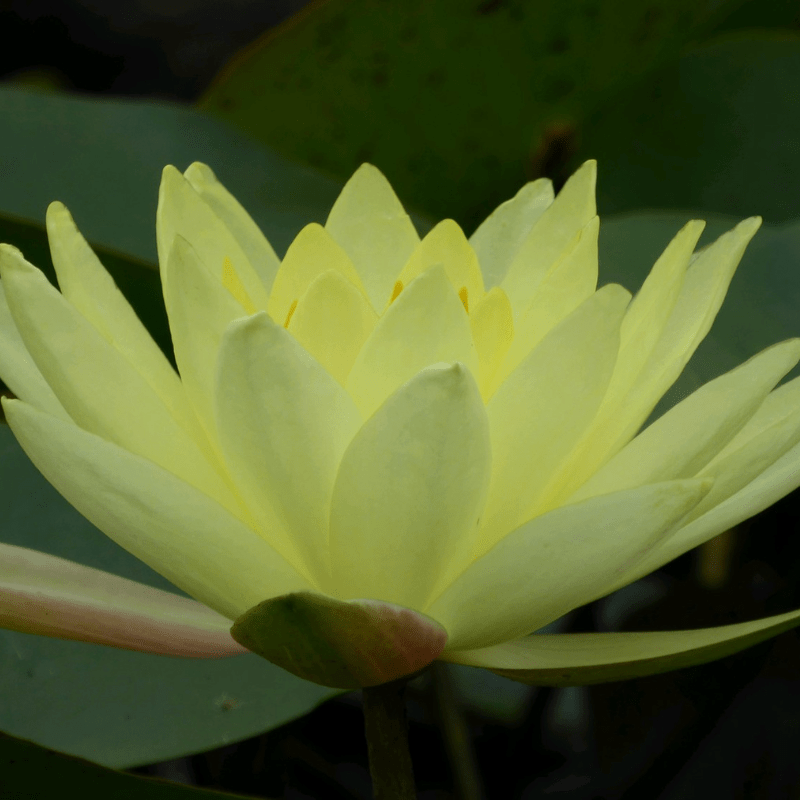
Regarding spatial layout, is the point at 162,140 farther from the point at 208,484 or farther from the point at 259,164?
the point at 208,484

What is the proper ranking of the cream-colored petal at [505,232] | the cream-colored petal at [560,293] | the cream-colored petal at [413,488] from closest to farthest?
the cream-colored petal at [413,488] → the cream-colored petal at [560,293] → the cream-colored petal at [505,232]

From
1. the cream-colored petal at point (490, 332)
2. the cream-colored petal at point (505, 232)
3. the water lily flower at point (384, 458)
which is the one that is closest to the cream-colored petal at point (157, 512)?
the water lily flower at point (384, 458)

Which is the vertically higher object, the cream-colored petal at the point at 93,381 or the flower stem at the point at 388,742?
the cream-colored petal at the point at 93,381

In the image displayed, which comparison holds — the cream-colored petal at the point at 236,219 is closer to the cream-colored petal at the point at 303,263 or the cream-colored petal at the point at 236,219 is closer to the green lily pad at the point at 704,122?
the cream-colored petal at the point at 303,263

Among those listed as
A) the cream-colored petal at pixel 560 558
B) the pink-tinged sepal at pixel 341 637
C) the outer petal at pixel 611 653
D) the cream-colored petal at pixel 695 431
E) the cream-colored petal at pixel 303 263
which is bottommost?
the outer petal at pixel 611 653

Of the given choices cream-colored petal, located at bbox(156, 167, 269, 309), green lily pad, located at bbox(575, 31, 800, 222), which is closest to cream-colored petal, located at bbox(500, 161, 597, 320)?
cream-colored petal, located at bbox(156, 167, 269, 309)

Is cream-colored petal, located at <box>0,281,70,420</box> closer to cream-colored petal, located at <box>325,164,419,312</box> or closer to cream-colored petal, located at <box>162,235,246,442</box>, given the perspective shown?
cream-colored petal, located at <box>162,235,246,442</box>

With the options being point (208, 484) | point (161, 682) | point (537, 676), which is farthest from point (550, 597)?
point (161, 682)
